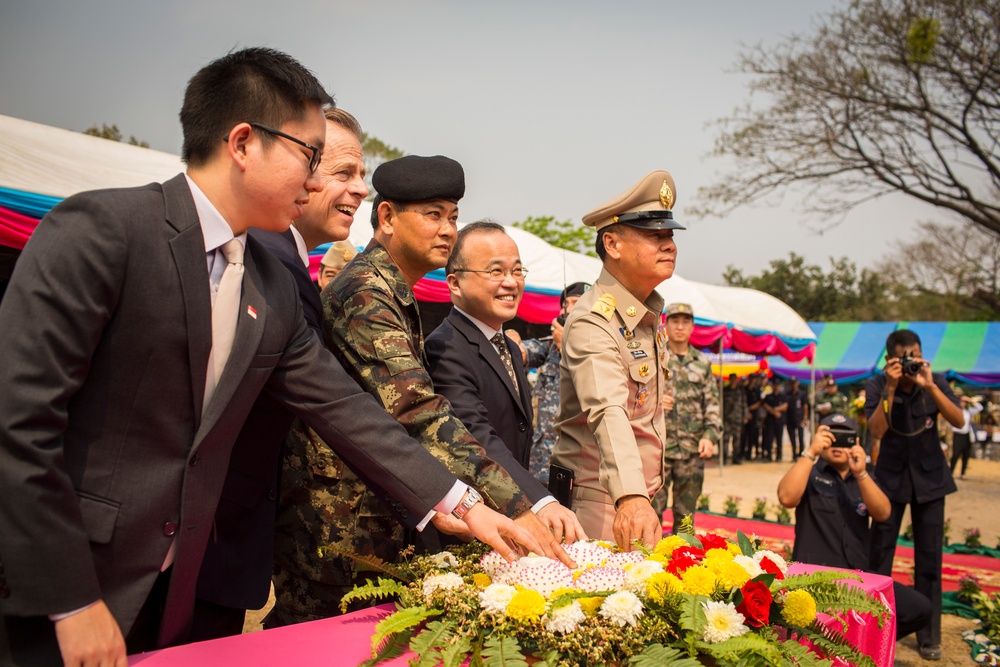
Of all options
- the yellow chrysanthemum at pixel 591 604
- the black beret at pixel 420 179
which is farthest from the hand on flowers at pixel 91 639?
the black beret at pixel 420 179

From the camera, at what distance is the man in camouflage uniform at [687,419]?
6.63m

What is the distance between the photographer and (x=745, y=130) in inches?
502

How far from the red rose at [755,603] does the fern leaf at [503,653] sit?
52 centimetres

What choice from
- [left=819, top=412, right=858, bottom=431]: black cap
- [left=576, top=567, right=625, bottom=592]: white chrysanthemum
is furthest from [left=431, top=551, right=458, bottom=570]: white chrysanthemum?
[left=819, top=412, right=858, bottom=431]: black cap

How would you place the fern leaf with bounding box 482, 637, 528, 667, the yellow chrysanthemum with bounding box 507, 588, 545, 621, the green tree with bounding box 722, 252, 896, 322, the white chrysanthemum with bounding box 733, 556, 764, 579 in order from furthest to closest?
the green tree with bounding box 722, 252, 896, 322 < the white chrysanthemum with bounding box 733, 556, 764, 579 < the yellow chrysanthemum with bounding box 507, 588, 545, 621 < the fern leaf with bounding box 482, 637, 528, 667

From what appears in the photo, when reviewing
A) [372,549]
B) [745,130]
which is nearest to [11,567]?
[372,549]

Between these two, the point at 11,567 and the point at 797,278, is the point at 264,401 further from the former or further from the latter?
the point at 797,278

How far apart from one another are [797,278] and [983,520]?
5116 centimetres

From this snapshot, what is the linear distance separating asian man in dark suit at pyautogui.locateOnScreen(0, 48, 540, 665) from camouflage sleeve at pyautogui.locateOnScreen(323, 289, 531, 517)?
10cm

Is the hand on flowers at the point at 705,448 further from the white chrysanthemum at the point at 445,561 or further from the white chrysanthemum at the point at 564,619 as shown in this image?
the white chrysanthemum at the point at 564,619

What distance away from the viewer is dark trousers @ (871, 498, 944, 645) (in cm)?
493

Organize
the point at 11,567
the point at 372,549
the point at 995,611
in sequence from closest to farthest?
the point at 11,567, the point at 372,549, the point at 995,611

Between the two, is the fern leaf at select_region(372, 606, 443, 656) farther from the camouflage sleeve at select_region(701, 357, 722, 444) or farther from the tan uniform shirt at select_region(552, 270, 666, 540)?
the camouflage sleeve at select_region(701, 357, 722, 444)

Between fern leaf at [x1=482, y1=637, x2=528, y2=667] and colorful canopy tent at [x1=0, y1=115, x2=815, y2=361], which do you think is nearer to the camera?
fern leaf at [x1=482, y1=637, x2=528, y2=667]
